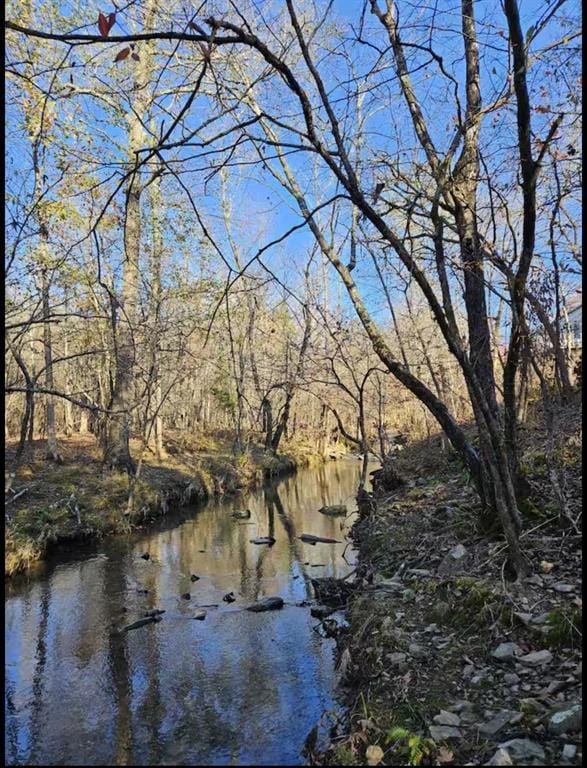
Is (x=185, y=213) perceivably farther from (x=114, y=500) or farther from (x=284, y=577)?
(x=284, y=577)

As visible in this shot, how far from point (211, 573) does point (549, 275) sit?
6324 millimetres

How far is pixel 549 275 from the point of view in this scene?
5355 millimetres

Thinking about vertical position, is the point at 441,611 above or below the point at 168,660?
above

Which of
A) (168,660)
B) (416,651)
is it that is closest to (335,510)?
(168,660)

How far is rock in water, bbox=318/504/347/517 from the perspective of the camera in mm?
12434

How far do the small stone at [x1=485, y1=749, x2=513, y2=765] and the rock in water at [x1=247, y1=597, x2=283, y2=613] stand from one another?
424cm

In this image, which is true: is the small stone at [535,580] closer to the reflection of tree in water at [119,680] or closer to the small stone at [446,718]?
the small stone at [446,718]

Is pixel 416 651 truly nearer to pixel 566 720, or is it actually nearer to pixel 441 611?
pixel 441 611

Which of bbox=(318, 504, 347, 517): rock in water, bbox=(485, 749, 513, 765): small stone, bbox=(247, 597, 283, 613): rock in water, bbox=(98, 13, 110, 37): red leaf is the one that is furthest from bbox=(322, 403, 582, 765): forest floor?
bbox=(318, 504, 347, 517): rock in water

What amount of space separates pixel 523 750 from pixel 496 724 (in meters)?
0.28

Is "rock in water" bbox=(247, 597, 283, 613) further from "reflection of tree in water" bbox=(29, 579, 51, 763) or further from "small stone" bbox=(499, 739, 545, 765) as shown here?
"small stone" bbox=(499, 739, 545, 765)

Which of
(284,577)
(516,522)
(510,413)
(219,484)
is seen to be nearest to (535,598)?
(516,522)

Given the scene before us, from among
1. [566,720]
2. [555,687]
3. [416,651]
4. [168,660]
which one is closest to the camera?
[566,720]

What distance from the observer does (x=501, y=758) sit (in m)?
2.47
